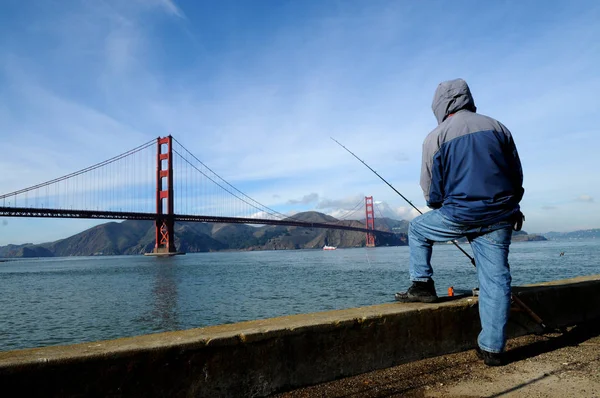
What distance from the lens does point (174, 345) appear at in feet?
5.76

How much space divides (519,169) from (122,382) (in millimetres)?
2185

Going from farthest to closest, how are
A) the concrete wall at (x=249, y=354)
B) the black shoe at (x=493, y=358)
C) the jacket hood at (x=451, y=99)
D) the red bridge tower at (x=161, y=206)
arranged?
the red bridge tower at (x=161, y=206) → the jacket hood at (x=451, y=99) → the black shoe at (x=493, y=358) → the concrete wall at (x=249, y=354)

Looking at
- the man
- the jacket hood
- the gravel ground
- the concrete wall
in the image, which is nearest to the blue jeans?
the man

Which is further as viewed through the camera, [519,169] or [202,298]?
[202,298]

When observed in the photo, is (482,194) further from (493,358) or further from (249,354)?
(249,354)

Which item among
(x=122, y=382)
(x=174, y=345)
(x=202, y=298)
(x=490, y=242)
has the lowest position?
(x=202, y=298)

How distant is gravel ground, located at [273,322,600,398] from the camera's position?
1873mm

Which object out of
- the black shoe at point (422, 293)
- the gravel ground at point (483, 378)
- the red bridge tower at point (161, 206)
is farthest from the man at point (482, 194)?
the red bridge tower at point (161, 206)

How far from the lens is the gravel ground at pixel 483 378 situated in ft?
6.15

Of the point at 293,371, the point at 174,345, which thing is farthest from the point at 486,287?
the point at 174,345

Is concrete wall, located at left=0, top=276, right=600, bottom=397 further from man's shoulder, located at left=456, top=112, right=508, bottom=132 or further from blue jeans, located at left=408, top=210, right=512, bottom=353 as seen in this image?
man's shoulder, located at left=456, top=112, right=508, bottom=132

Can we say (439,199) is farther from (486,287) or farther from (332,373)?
(332,373)

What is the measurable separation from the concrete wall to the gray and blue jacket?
649mm

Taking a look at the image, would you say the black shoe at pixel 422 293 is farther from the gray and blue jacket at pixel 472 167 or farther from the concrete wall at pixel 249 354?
the gray and blue jacket at pixel 472 167
